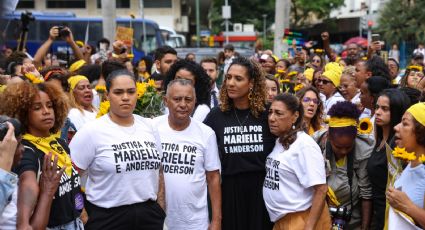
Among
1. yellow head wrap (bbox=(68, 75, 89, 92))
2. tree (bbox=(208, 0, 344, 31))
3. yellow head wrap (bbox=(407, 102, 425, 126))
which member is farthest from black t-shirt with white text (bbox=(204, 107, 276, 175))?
tree (bbox=(208, 0, 344, 31))

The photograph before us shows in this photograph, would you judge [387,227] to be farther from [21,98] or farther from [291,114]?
[21,98]

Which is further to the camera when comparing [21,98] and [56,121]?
[56,121]

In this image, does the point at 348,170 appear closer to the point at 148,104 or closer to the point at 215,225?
the point at 215,225

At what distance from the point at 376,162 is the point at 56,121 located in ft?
8.56

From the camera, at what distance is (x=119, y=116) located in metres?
4.82

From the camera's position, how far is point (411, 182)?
424 centimetres

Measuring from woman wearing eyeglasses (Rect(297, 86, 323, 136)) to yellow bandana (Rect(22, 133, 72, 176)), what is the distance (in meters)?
3.22

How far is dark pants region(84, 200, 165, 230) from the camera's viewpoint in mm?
4656

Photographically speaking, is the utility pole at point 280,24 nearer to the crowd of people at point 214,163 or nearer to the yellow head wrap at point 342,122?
the crowd of people at point 214,163

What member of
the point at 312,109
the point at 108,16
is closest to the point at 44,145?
the point at 312,109

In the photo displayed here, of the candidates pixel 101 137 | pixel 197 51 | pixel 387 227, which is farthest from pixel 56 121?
pixel 197 51

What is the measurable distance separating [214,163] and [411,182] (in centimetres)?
158

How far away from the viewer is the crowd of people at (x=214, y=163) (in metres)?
4.23

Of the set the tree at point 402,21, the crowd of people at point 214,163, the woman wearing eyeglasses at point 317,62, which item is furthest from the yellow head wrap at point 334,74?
the tree at point 402,21
